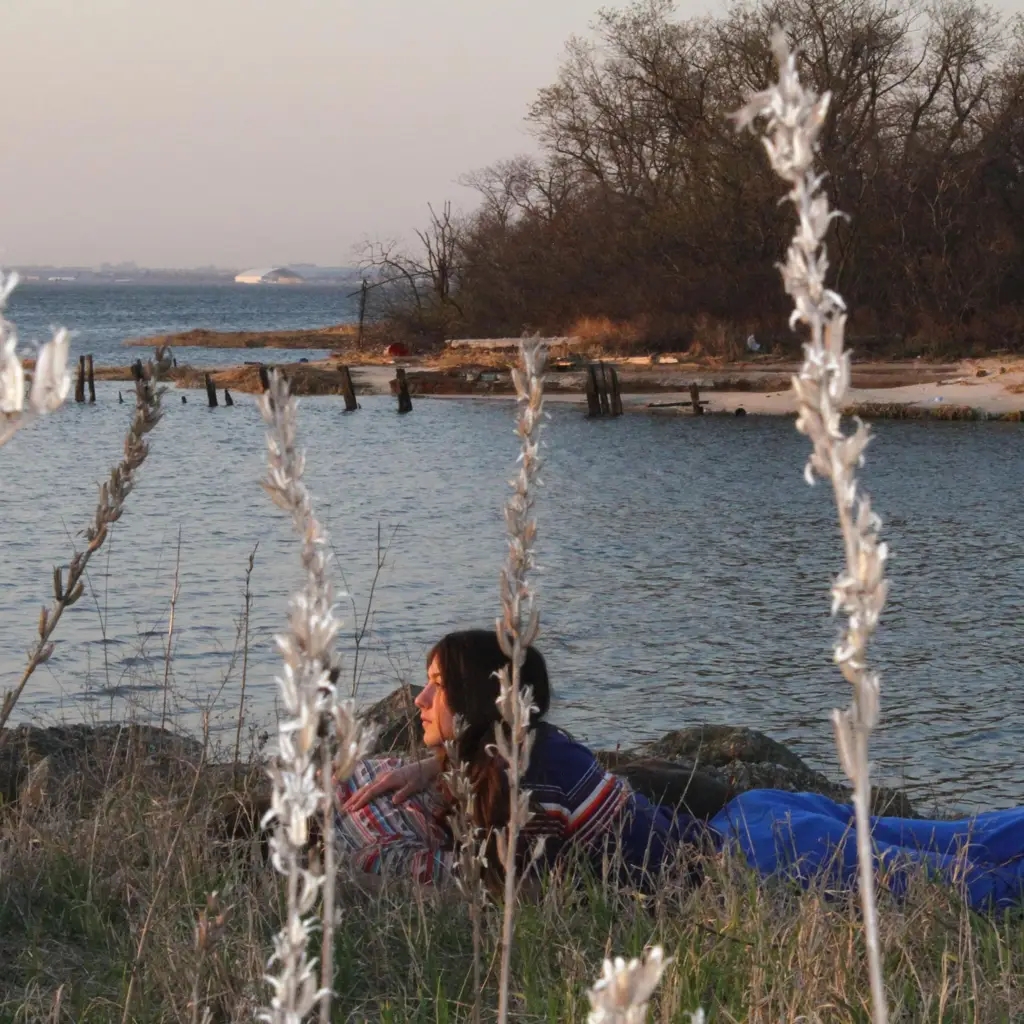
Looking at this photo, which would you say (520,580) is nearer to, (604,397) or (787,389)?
(604,397)

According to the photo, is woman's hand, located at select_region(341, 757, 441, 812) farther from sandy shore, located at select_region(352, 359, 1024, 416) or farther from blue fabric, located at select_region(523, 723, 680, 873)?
sandy shore, located at select_region(352, 359, 1024, 416)

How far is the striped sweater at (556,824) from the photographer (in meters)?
4.28

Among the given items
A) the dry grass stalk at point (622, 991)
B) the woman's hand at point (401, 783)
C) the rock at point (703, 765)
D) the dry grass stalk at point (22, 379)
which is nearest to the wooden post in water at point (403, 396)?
the rock at point (703, 765)

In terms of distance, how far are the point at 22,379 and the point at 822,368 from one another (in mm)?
425

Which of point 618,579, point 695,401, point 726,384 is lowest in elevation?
point 618,579

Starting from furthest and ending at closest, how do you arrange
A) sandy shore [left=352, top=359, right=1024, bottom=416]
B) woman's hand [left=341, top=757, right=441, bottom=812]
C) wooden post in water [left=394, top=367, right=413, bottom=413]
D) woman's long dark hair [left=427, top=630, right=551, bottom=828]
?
wooden post in water [left=394, top=367, right=413, bottom=413] < sandy shore [left=352, top=359, right=1024, bottom=416] < woman's hand [left=341, top=757, right=441, bottom=812] < woman's long dark hair [left=427, top=630, right=551, bottom=828]

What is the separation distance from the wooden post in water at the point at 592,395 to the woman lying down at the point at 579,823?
29.5m

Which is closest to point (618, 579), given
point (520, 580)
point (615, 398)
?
point (520, 580)

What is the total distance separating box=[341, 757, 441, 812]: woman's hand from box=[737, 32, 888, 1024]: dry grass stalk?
3834mm

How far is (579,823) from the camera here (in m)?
4.34

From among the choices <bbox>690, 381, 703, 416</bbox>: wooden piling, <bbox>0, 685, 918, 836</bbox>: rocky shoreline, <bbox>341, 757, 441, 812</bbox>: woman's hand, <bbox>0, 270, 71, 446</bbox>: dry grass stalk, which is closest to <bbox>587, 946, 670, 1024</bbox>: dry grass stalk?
<bbox>0, 270, 71, 446</bbox>: dry grass stalk

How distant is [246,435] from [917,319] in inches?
743

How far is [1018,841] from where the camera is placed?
4.90m

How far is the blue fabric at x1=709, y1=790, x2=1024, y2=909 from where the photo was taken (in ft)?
14.0
